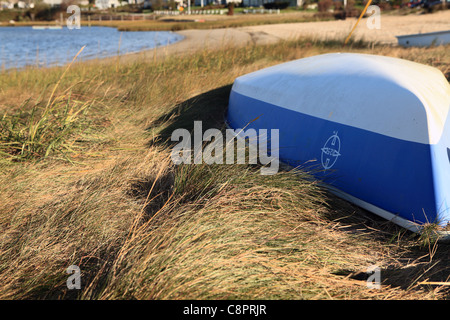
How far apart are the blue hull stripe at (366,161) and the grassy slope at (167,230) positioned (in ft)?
0.60

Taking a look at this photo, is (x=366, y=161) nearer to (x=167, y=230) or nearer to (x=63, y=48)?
(x=167, y=230)

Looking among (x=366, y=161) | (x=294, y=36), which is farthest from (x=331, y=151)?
(x=294, y=36)

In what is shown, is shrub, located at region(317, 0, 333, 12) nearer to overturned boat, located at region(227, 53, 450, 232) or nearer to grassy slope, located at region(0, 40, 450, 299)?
overturned boat, located at region(227, 53, 450, 232)

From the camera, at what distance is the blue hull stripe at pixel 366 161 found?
2609 millimetres

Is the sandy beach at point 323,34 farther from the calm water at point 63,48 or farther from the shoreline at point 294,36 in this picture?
the calm water at point 63,48

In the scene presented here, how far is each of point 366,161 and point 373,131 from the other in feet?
0.72

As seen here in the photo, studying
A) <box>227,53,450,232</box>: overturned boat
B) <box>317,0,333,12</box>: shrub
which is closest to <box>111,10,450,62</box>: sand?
<box>227,53,450,232</box>: overturned boat

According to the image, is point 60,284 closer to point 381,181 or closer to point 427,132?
point 381,181

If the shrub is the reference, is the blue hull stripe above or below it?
below

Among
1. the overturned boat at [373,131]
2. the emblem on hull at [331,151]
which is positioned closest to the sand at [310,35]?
the overturned boat at [373,131]

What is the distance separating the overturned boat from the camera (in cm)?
262

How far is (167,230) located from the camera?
6.75 ft

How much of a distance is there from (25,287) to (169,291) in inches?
28.3
